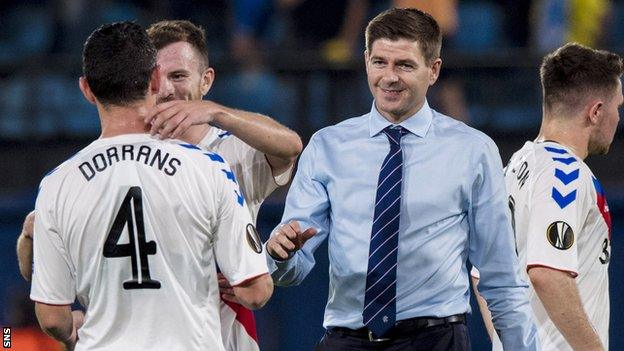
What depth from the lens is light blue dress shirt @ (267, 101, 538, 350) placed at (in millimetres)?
5023

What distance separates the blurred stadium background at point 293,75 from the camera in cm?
1003

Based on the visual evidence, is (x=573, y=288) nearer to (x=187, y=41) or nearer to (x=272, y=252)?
(x=272, y=252)

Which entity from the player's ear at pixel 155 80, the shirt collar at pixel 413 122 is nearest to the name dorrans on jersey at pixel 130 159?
the player's ear at pixel 155 80

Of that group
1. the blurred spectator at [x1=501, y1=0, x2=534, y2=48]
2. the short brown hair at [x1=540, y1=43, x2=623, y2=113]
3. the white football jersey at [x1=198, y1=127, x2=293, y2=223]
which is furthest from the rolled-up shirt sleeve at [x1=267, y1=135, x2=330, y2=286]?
the blurred spectator at [x1=501, y1=0, x2=534, y2=48]

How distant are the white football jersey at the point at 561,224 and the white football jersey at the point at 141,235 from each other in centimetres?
142

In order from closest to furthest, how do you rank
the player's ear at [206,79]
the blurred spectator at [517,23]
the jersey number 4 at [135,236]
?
the jersey number 4 at [135,236] < the player's ear at [206,79] < the blurred spectator at [517,23]

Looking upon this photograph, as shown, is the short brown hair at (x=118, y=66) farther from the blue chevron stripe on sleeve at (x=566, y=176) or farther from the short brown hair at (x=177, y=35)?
the blue chevron stripe on sleeve at (x=566, y=176)

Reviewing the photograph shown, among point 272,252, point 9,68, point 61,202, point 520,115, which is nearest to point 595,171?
point 520,115

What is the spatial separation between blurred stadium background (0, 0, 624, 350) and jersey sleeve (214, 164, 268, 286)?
535 centimetres

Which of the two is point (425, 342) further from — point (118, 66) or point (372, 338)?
point (118, 66)

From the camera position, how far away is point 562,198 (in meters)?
5.27

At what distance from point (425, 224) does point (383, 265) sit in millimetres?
229

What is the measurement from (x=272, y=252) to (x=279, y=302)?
532cm

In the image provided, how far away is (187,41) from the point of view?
5602 mm
